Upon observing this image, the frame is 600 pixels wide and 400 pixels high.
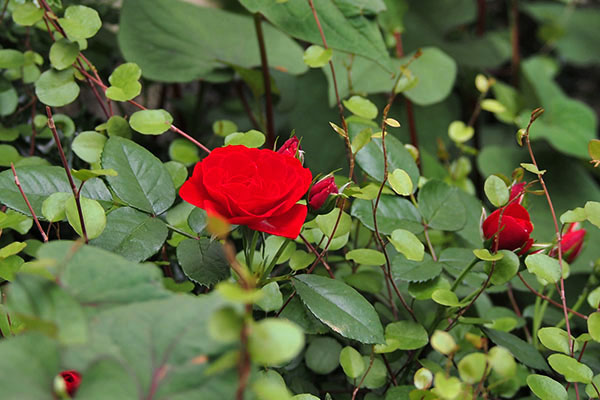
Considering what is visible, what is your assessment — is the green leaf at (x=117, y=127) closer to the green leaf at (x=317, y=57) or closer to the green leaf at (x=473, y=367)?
the green leaf at (x=317, y=57)

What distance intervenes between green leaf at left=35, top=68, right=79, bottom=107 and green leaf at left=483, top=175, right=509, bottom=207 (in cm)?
32

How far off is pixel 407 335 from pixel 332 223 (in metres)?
0.09

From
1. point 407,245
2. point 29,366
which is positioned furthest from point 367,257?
point 29,366

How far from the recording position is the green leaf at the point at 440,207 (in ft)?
1.40

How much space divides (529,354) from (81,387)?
33 cm

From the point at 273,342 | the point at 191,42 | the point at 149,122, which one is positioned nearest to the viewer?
the point at 273,342

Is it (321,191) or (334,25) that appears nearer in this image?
(321,191)

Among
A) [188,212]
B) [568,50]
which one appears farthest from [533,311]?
[568,50]

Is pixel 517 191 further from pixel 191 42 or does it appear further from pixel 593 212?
pixel 191 42

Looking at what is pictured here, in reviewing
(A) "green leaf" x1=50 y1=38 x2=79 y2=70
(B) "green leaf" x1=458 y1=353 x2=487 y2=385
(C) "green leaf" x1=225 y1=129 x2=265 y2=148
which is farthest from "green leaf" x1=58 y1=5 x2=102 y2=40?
(B) "green leaf" x1=458 y1=353 x2=487 y2=385

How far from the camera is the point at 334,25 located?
56 cm

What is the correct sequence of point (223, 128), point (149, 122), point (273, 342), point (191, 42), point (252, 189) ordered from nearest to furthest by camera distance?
1. point (273, 342)
2. point (252, 189)
3. point (149, 122)
4. point (223, 128)
5. point (191, 42)

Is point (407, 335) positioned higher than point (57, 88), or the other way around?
point (57, 88)

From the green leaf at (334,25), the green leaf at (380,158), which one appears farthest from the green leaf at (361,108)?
the green leaf at (334,25)
